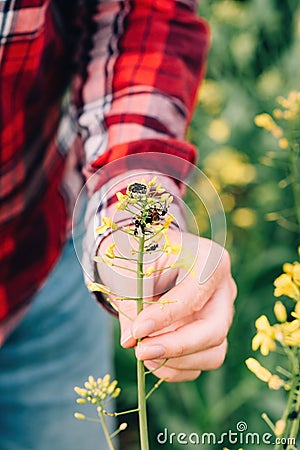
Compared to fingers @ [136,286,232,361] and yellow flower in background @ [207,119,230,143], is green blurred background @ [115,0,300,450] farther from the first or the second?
fingers @ [136,286,232,361]

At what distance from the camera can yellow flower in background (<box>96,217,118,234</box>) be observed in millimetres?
355

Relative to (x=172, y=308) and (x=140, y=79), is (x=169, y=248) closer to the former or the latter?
(x=172, y=308)

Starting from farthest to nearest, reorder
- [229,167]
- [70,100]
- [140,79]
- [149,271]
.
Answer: [229,167]
[70,100]
[140,79]
[149,271]

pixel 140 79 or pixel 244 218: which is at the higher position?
pixel 140 79

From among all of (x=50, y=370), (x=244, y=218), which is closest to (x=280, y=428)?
(x=50, y=370)

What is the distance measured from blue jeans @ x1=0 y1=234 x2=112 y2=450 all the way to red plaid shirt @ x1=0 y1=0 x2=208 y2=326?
3 centimetres

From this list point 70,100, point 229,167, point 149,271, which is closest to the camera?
point 149,271

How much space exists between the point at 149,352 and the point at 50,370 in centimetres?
51

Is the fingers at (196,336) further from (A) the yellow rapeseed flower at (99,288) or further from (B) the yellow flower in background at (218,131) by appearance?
(B) the yellow flower in background at (218,131)

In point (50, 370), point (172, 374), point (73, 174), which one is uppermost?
point (172, 374)

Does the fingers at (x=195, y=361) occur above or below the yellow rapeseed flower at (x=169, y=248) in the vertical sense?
below

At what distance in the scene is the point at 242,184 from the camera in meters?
1.54

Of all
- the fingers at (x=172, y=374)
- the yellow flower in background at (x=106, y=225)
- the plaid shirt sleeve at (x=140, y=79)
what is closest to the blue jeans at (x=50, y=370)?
the plaid shirt sleeve at (x=140, y=79)

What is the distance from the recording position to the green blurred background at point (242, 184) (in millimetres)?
1343
